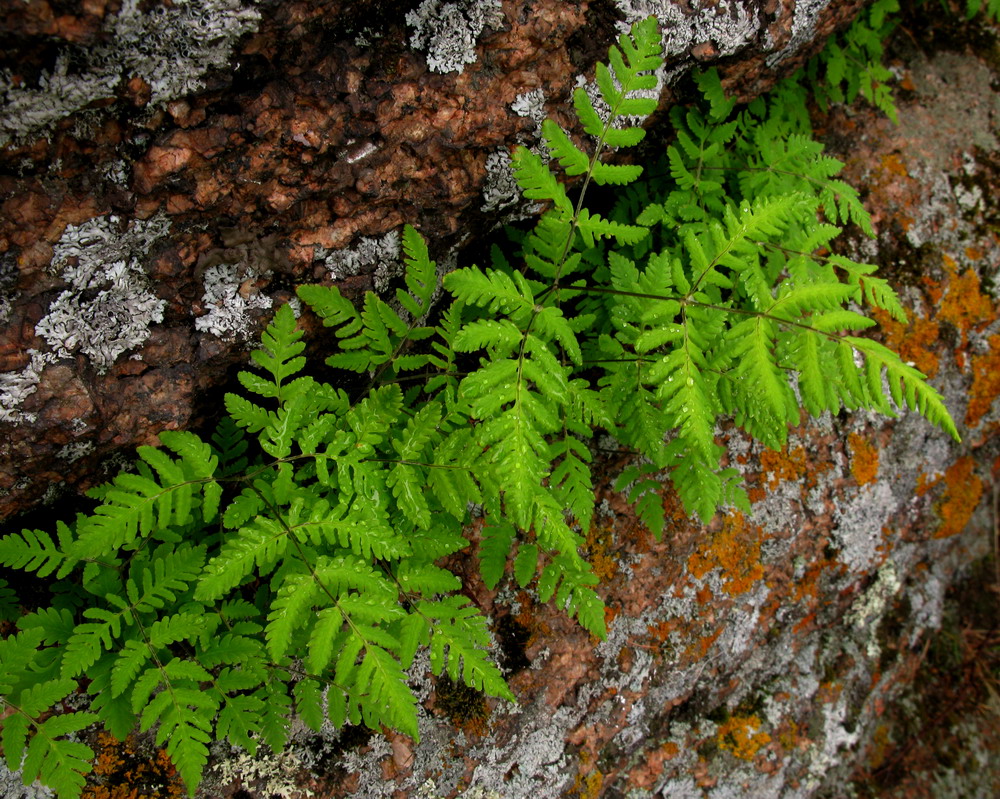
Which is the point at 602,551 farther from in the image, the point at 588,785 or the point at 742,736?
the point at 742,736

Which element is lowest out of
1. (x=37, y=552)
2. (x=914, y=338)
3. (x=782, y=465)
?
(x=782, y=465)

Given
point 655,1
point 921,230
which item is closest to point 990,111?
point 921,230

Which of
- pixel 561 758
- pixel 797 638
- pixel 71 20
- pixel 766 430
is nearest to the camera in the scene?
pixel 71 20

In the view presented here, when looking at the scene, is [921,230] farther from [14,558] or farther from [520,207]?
[14,558]

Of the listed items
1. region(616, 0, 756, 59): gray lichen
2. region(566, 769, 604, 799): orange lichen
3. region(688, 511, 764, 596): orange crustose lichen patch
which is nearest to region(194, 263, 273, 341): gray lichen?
region(616, 0, 756, 59): gray lichen

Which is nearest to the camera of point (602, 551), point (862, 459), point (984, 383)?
point (602, 551)

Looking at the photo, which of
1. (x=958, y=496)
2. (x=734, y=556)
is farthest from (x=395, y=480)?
(x=958, y=496)
